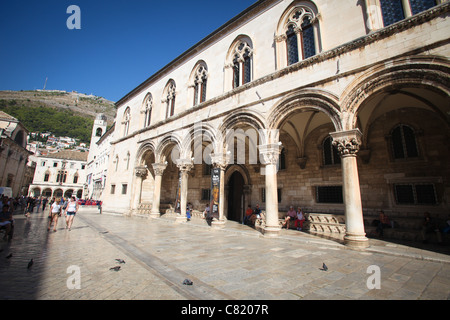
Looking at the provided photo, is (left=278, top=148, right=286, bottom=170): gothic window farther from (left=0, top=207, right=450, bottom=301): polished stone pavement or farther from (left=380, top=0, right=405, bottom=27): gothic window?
(left=380, top=0, right=405, bottom=27): gothic window

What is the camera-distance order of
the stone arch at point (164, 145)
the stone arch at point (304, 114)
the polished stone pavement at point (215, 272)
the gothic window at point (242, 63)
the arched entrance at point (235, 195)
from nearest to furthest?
1. the polished stone pavement at point (215, 272)
2. the stone arch at point (304, 114)
3. the gothic window at point (242, 63)
4. the stone arch at point (164, 145)
5. the arched entrance at point (235, 195)

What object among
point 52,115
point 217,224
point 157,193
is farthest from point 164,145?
point 52,115

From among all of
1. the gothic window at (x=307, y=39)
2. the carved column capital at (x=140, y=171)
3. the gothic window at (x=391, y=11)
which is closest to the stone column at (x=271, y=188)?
the gothic window at (x=307, y=39)

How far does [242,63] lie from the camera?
38.9 ft

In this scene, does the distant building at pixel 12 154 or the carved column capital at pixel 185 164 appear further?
the distant building at pixel 12 154

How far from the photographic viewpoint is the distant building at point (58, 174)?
53375 millimetres

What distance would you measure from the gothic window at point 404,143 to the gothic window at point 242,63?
7757 millimetres

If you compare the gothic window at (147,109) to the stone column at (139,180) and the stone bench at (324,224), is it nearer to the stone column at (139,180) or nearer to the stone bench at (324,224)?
the stone column at (139,180)

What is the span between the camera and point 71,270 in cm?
388

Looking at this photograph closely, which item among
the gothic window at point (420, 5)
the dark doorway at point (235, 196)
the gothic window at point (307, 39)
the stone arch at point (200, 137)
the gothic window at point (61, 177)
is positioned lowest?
the dark doorway at point (235, 196)

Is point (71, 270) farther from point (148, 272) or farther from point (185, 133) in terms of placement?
point (185, 133)

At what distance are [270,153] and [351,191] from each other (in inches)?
135

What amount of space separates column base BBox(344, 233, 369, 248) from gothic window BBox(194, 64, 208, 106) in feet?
37.3
